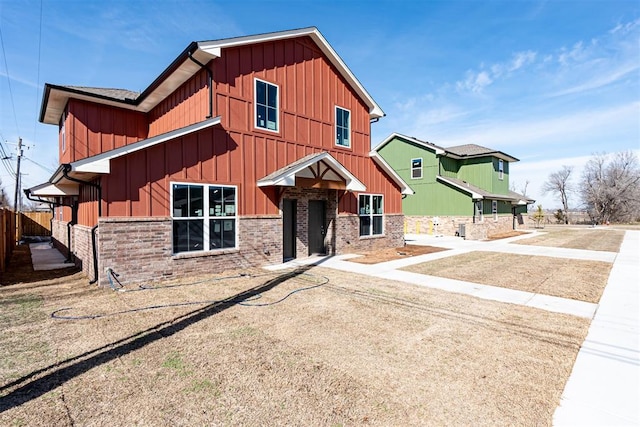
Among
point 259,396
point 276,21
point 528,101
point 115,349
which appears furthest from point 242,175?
point 528,101

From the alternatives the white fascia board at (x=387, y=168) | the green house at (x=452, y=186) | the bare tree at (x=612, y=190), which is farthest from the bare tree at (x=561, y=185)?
the white fascia board at (x=387, y=168)

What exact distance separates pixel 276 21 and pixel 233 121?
7183mm

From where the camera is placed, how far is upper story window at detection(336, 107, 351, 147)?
13444mm

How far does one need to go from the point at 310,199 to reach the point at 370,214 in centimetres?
366

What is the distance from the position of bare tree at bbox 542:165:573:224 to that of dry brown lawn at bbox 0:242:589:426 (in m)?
61.2

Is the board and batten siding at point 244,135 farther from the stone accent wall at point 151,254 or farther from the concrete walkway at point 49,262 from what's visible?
the concrete walkway at point 49,262

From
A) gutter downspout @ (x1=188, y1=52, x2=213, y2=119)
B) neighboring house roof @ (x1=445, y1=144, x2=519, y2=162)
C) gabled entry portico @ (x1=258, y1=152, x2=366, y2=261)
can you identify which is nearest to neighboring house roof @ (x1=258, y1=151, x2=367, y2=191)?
gabled entry portico @ (x1=258, y1=152, x2=366, y2=261)

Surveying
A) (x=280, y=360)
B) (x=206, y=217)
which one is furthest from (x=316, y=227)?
(x=280, y=360)

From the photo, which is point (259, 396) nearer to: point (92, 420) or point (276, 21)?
point (92, 420)

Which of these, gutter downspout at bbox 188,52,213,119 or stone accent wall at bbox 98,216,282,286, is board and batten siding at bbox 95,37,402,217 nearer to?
gutter downspout at bbox 188,52,213,119

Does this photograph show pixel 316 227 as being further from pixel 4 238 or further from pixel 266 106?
pixel 4 238

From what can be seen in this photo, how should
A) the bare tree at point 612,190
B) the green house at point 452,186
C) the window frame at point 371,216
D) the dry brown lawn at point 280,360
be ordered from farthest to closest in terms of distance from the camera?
the bare tree at point 612,190 < the green house at point 452,186 < the window frame at point 371,216 < the dry brown lawn at point 280,360

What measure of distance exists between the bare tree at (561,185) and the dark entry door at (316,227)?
5672cm

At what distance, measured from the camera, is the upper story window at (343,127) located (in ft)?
44.1
